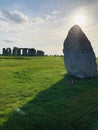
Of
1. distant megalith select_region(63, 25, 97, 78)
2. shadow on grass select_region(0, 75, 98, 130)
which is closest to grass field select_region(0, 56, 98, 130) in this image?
shadow on grass select_region(0, 75, 98, 130)

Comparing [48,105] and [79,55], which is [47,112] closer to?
[48,105]

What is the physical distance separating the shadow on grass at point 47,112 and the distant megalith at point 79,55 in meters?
6.95

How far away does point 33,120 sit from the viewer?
534 inches

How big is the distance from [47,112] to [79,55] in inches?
568

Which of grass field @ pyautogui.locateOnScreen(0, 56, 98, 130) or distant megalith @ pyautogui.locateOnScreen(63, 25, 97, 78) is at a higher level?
distant megalith @ pyautogui.locateOnScreen(63, 25, 97, 78)

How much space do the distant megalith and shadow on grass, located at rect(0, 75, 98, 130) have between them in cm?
695

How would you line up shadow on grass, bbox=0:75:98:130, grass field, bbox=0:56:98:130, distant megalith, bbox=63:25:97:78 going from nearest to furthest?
1. shadow on grass, bbox=0:75:98:130
2. grass field, bbox=0:56:98:130
3. distant megalith, bbox=63:25:97:78

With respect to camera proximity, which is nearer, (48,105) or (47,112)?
(47,112)

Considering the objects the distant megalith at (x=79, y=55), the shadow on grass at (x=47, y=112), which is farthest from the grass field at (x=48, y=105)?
the distant megalith at (x=79, y=55)

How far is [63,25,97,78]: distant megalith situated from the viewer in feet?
91.6

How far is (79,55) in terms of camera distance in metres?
28.4

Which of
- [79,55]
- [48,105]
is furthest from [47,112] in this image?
[79,55]

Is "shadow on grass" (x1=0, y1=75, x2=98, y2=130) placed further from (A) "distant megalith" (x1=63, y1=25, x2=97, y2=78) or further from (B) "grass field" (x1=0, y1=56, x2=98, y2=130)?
(A) "distant megalith" (x1=63, y1=25, x2=97, y2=78)

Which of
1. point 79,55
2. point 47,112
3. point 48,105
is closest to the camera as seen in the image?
point 47,112
